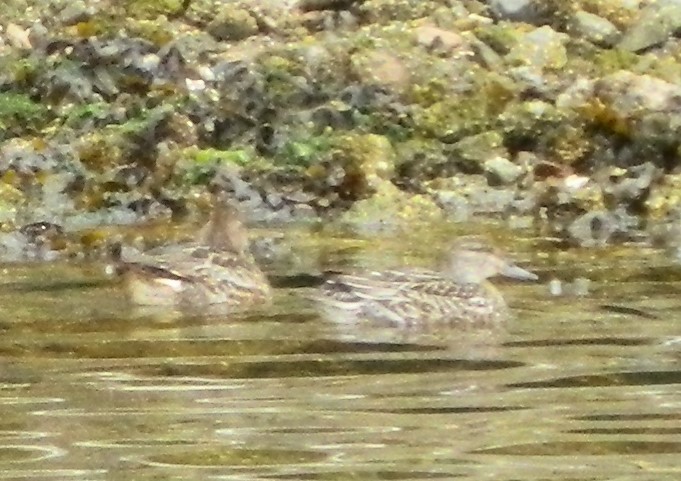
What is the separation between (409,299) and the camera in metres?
8.09

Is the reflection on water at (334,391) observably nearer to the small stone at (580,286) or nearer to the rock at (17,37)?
the small stone at (580,286)

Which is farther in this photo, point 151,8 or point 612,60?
point 151,8

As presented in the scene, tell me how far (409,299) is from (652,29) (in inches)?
359

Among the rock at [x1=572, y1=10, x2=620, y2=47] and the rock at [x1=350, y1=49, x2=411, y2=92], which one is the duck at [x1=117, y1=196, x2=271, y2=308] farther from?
the rock at [x1=572, y1=10, x2=620, y2=47]

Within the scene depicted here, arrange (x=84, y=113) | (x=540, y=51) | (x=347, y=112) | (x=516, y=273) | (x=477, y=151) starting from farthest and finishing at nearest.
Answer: (x=540, y=51) → (x=347, y=112) → (x=84, y=113) → (x=477, y=151) → (x=516, y=273)

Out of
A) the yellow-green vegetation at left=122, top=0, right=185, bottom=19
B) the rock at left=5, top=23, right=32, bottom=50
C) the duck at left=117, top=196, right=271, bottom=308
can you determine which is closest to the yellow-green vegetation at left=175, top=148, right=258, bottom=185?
the rock at left=5, top=23, right=32, bottom=50

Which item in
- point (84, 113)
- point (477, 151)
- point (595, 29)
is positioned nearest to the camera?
point (477, 151)

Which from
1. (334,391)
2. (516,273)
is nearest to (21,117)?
(516,273)

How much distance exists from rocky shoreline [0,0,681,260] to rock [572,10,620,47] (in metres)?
0.02

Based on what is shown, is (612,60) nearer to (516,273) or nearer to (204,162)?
(204,162)

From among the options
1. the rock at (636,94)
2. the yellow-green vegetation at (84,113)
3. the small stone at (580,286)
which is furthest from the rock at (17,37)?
the small stone at (580,286)

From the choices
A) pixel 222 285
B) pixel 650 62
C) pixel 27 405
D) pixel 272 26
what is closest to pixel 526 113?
pixel 650 62

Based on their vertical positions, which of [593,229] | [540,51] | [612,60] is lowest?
[593,229]

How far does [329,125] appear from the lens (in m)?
14.9
